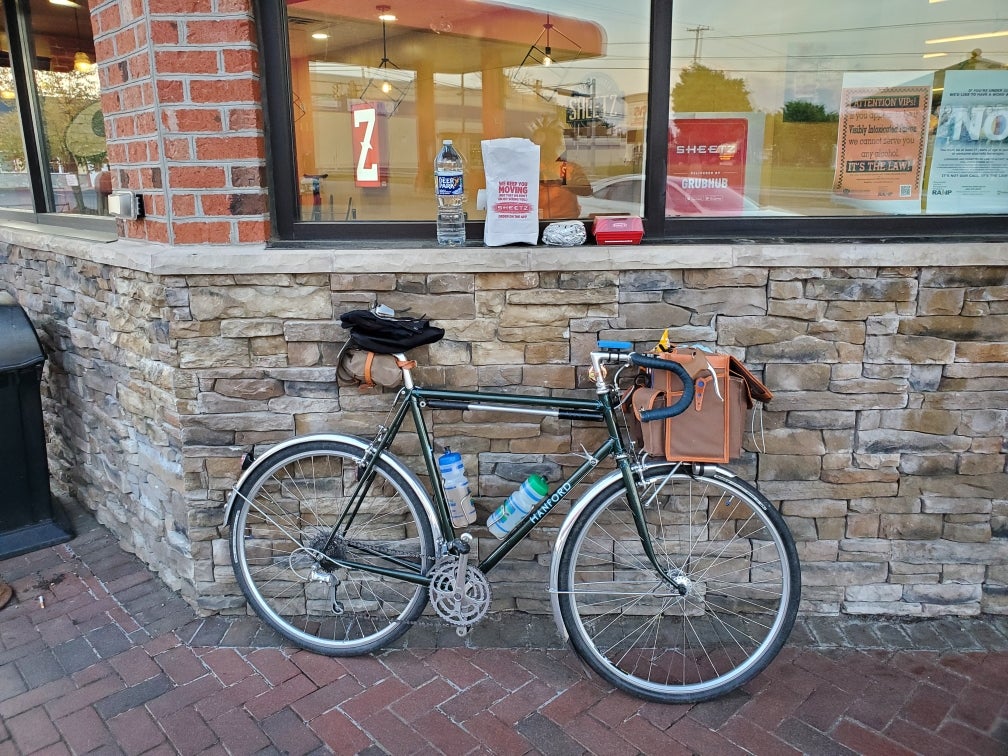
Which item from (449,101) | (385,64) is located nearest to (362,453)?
(449,101)

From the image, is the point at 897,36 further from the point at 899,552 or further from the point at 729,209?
the point at 899,552

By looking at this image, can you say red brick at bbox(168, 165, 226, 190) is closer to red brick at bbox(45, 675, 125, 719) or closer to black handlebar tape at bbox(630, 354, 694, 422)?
black handlebar tape at bbox(630, 354, 694, 422)

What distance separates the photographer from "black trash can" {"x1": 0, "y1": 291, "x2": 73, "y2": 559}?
370cm

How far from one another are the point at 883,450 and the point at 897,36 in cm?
168

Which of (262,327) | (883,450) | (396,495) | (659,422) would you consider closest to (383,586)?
(396,495)

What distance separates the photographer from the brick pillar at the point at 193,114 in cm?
286

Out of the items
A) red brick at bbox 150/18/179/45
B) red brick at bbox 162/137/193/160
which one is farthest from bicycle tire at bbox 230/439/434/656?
red brick at bbox 150/18/179/45

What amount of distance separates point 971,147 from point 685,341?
57.3 inches

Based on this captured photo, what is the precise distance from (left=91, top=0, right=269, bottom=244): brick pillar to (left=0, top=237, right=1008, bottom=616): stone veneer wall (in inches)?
7.4

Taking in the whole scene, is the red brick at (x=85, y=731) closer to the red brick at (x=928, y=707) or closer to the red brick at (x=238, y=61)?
the red brick at (x=238, y=61)

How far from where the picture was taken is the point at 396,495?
3170 mm

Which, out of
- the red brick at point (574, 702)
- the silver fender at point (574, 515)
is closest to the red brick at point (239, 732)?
the red brick at point (574, 702)

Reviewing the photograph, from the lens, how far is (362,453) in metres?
2.95

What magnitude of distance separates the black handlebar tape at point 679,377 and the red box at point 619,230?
0.58 metres
